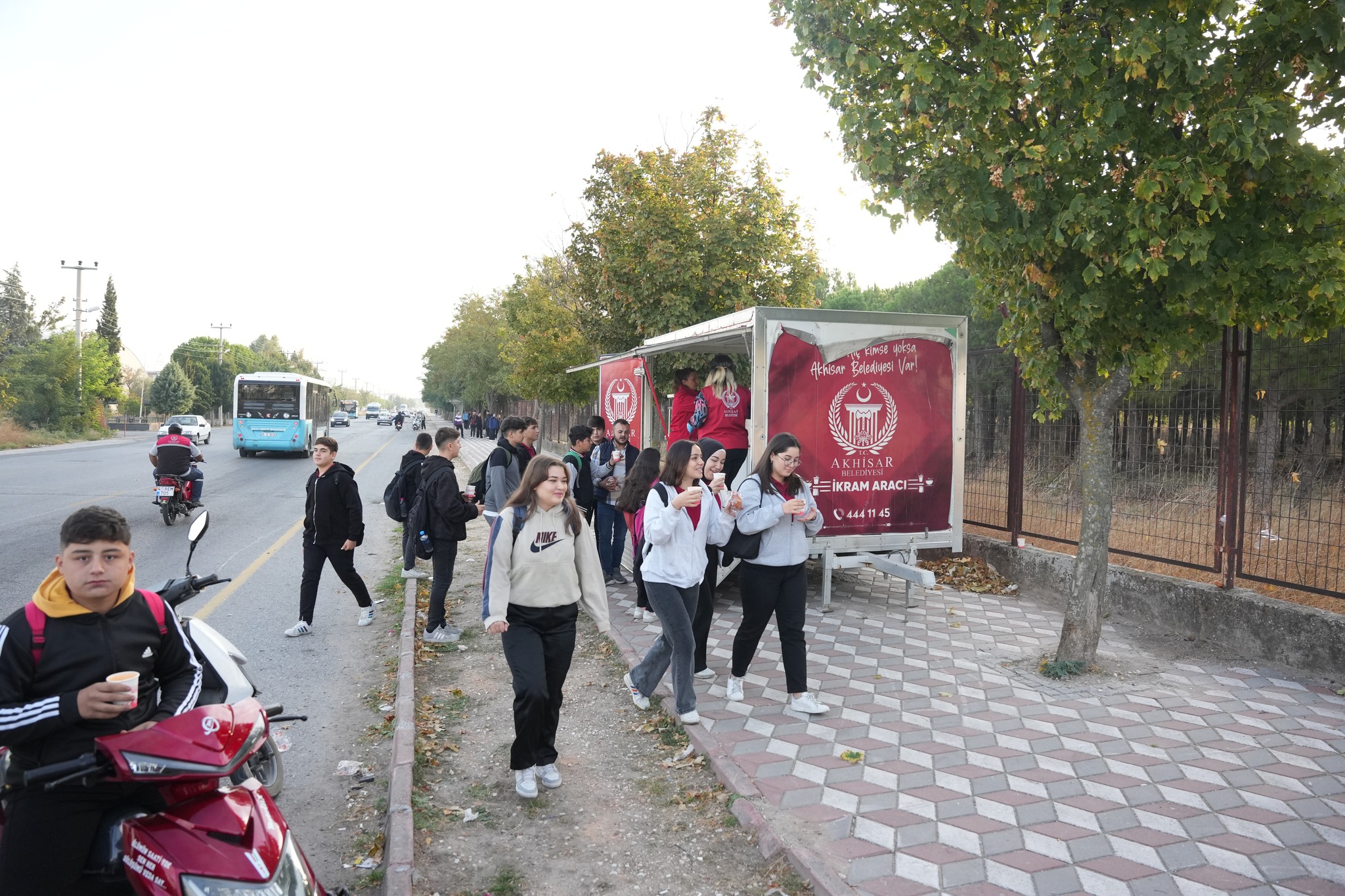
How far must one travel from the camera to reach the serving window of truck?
8023 millimetres

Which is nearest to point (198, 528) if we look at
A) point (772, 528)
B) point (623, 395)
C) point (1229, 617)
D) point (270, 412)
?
point (772, 528)

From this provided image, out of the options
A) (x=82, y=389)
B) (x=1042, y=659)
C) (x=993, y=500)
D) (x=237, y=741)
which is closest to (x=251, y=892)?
(x=237, y=741)

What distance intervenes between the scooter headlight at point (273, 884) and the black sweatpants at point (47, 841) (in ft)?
1.52

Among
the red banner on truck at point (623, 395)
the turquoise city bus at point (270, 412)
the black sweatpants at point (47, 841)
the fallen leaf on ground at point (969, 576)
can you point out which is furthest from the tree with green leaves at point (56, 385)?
the black sweatpants at point (47, 841)

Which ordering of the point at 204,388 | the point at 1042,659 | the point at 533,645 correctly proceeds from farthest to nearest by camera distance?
the point at 204,388
the point at 1042,659
the point at 533,645

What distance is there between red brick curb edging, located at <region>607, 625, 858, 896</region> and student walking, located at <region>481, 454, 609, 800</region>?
0.87 meters

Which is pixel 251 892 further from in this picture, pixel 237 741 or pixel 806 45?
pixel 806 45

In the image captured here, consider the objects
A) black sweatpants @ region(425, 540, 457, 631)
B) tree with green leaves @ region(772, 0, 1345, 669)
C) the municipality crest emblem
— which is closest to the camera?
tree with green leaves @ region(772, 0, 1345, 669)

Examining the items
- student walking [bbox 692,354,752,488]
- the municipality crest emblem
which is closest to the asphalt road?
student walking [bbox 692,354,752,488]

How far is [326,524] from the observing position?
291 inches

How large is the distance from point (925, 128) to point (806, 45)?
121 cm

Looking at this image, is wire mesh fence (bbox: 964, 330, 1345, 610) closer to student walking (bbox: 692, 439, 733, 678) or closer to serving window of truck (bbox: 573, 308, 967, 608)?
serving window of truck (bbox: 573, 308, 967, 608)

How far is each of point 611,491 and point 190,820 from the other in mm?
6903

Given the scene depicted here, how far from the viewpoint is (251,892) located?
92.0 inches
